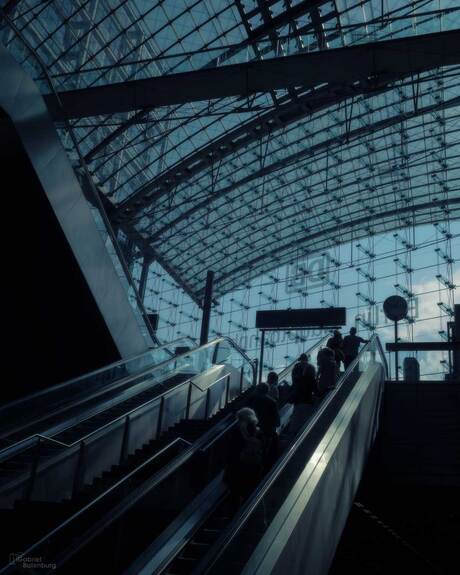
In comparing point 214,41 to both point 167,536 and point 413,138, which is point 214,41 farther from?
point 167,536

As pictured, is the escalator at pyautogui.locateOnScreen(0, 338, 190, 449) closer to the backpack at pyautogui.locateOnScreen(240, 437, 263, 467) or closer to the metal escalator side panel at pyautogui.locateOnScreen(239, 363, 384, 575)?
the backpack at pyautogui.locateOnScreen(240, 437, 263, 467)

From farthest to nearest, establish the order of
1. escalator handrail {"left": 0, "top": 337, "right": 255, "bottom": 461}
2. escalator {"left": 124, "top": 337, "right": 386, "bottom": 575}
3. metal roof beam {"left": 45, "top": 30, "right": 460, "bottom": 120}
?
metal roof beam {"left": 45, "top": 30, "right": 460, "bottom": 120} → escalator handrail {"left": 0, "top": 337, "right": 255, "bottom": 461} → escalator {"left": 124, "top": 337, "right": 386, "bottom": 575}

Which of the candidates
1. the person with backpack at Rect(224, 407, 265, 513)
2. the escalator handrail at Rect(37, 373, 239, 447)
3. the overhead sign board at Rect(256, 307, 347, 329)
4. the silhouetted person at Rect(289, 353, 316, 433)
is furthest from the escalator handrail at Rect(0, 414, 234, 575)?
the overhead sign board at Rect(256, 307, 347, 329)

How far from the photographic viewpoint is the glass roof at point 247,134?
21.3 m

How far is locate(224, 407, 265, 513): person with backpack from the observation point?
219 inches

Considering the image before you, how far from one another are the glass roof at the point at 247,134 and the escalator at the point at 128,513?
23.6 ft

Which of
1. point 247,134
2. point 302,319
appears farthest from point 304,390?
point 247,134

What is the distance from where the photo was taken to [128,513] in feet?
17.5

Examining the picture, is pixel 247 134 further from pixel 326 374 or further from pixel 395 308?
pixel 326 374

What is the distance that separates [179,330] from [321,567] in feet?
119

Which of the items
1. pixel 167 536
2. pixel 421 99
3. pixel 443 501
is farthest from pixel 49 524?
pixel 421 99

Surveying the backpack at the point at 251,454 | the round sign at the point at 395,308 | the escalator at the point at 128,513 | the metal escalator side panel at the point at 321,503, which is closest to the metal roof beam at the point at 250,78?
the round sign at the point at 395,308

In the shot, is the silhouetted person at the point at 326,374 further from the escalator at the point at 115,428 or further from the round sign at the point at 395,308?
the round sign at the point at 395,308

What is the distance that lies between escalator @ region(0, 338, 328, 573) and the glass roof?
23.6 ft
